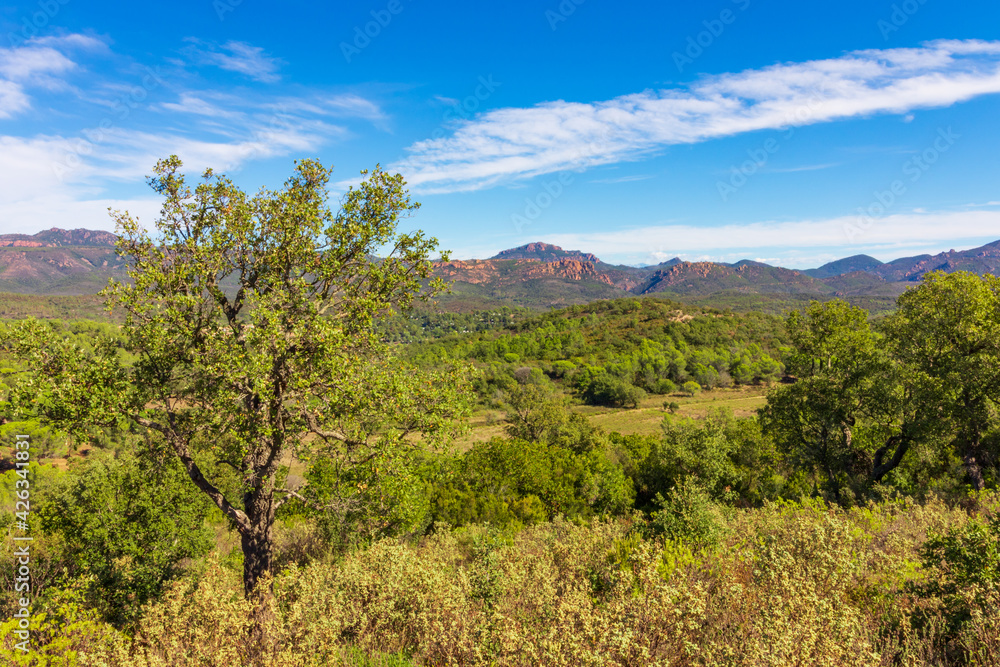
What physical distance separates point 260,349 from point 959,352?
26.2 m

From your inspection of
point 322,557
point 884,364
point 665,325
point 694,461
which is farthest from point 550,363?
point 322,557

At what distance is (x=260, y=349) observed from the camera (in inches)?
328

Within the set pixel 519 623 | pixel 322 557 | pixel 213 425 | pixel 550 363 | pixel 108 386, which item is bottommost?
pixel 550 363

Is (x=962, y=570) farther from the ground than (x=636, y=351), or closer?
farther from the ground

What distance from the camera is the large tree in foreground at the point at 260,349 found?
8672 mm

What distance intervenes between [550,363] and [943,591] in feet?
396

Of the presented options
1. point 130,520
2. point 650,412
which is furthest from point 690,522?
point 650,412

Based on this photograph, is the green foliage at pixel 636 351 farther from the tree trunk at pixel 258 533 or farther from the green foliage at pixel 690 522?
the tree trunk at pixel 258 533

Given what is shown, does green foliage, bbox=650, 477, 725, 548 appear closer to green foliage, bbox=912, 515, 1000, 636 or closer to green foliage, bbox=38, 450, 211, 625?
green foliage, bbox=912, 515, 1000, 636

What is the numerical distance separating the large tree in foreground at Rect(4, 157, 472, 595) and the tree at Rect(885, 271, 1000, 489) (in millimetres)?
20887

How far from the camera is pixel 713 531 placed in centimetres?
1093

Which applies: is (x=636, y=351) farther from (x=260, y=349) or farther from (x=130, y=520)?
(x=260, y=349)

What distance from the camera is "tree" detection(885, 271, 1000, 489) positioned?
711 inches

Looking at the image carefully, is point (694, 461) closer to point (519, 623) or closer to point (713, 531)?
point (713, 531)
